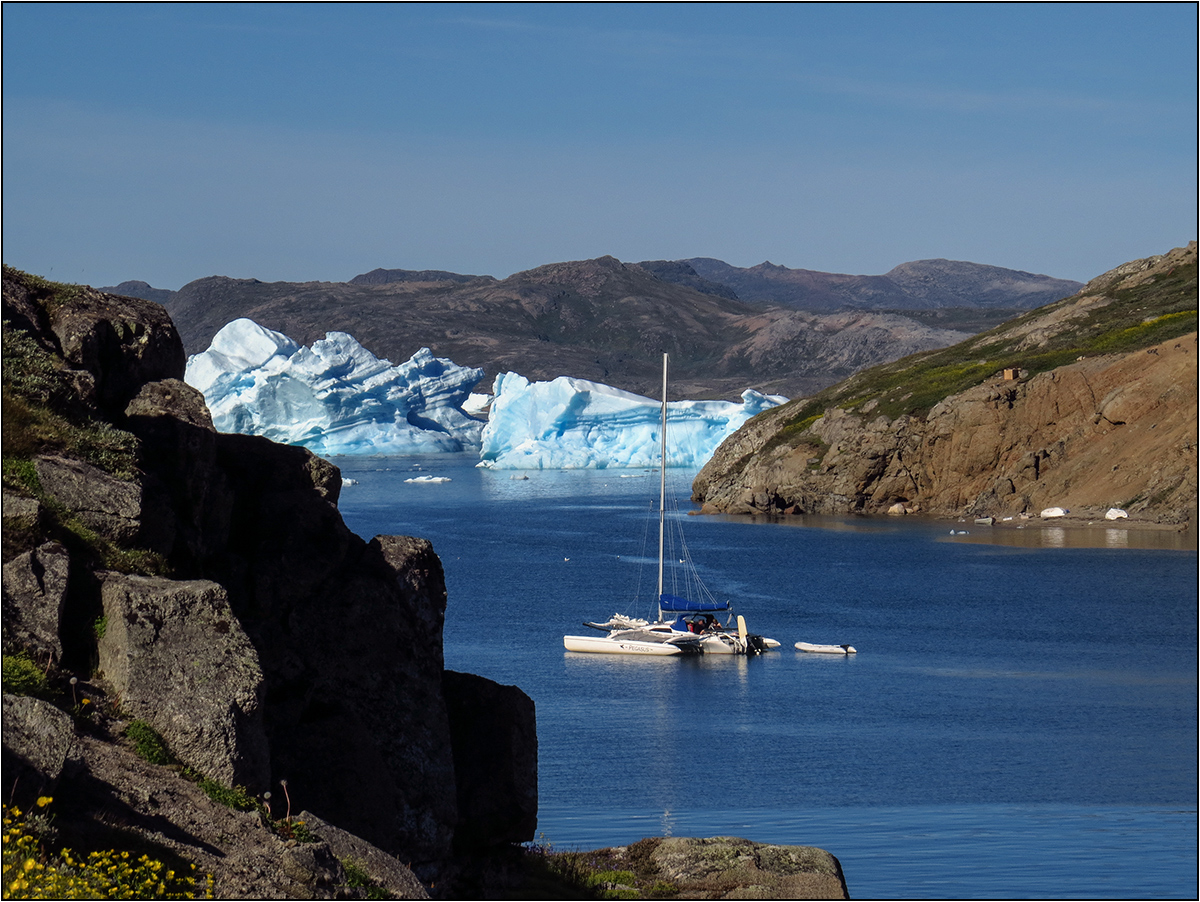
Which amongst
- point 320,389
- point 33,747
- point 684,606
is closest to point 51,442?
point 33,747

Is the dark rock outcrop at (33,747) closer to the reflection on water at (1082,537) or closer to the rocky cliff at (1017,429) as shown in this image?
the reflection on water at (1082,537)

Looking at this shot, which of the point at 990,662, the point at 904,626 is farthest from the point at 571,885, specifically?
the point at 904,626

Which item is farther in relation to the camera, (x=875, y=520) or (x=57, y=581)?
(x=875, y=520)

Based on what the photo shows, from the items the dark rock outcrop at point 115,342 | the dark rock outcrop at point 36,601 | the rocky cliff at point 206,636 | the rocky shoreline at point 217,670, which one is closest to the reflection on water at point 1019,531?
the rocky shoreline at point 217,670

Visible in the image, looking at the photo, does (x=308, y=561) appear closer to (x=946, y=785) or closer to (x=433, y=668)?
(x=433, y=668)

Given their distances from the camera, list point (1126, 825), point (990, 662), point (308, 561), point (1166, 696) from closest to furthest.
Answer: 1. point (308, 561)
2. point (1126, 825)
3. point (1166, 696)
4. point (990, 662)

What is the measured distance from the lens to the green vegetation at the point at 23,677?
30.4 ft

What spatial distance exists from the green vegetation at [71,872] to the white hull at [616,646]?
3635cm

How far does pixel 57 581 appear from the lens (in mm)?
10078

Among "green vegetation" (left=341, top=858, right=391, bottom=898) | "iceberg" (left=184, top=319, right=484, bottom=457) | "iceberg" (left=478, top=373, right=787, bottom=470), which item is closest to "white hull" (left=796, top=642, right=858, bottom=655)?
"green vegetation" (left=341, top=858, right=391, bottom=898)

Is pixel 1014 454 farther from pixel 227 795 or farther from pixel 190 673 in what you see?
pixel 227 795

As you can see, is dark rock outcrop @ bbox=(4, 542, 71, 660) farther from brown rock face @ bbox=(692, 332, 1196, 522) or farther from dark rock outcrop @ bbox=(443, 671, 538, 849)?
brown rock face @ bbox=(692, 332, 1196, 522)

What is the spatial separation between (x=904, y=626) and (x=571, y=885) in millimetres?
37670

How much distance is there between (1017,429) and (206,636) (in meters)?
79.5
